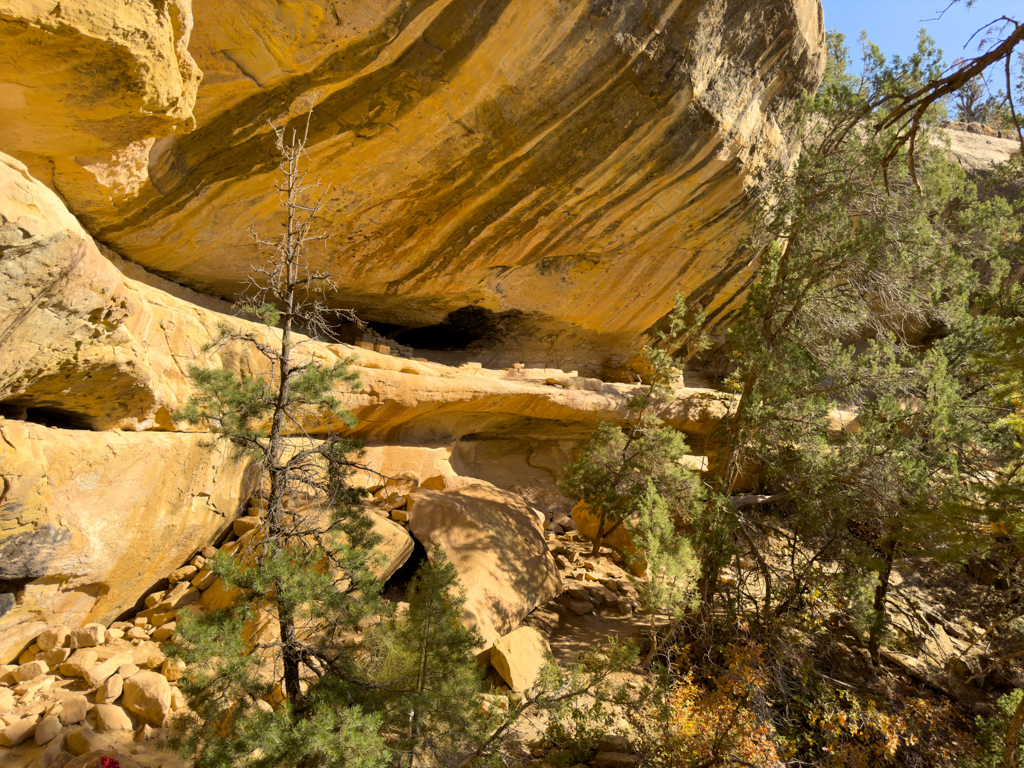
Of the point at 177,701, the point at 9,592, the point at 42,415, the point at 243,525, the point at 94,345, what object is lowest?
the point at 177,701

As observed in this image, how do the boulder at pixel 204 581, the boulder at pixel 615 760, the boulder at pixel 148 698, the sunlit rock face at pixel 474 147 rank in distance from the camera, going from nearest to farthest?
1. the boulder at pixel 148 698
2. the boulder at pixel 615 760
3. the boulder at pixel 204 581
4. the sunlit rock face at pixel 474 147

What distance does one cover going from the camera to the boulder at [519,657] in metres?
5.37

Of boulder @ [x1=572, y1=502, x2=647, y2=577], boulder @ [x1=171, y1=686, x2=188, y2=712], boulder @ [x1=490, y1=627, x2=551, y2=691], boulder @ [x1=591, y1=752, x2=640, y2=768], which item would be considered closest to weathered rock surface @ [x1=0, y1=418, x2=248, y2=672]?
boulder @ [x1=171, y1=686, x2=188, y2=712]

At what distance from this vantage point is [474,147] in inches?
286

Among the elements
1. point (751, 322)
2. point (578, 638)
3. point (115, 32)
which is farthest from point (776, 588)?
point (115, 32)

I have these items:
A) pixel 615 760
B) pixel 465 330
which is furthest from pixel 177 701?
pixel 465 330

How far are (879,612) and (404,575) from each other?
5.53 m

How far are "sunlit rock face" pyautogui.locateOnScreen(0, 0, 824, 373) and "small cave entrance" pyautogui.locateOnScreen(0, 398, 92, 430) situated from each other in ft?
7.46

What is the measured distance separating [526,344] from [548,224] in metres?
3.25

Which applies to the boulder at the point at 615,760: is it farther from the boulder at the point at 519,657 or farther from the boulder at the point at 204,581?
the boulder at the point at 204,581

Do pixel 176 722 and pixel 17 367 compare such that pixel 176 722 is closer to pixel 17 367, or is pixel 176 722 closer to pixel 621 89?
pixel 17 367

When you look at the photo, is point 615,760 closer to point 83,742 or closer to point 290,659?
point 290,659

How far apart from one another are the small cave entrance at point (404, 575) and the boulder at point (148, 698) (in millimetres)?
2588

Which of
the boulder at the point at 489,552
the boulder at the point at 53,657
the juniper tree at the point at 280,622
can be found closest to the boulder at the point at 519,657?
the boulder at the point at 489,552
